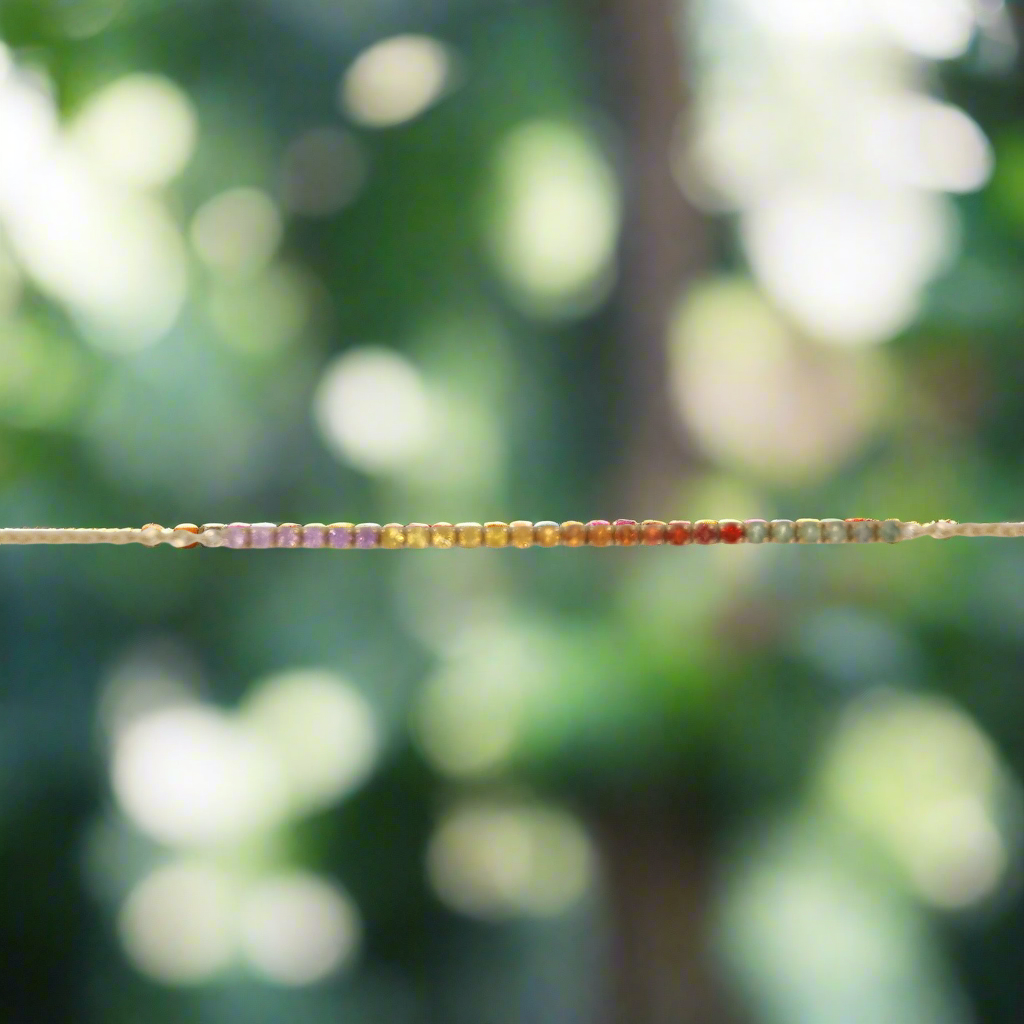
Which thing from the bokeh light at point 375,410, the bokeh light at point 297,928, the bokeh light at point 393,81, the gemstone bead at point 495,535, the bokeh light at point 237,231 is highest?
the bokeh light at point 393,81

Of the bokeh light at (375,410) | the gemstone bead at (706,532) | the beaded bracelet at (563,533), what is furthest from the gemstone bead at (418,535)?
the bokeh light at (375,410)

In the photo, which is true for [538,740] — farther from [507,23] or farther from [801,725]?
[507,23]

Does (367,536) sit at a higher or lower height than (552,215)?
lower

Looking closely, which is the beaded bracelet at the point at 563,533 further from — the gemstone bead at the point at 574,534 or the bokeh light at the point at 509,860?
the bokeh light at the point at 509,860

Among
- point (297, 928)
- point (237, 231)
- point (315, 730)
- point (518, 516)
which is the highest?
point (237, 231)

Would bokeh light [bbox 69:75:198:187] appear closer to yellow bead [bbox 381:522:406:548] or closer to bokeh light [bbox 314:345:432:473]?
bokeh light [bbox 314:345:432:473]

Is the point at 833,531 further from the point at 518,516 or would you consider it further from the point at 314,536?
the point at 518,516

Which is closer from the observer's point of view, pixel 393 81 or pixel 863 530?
pixel 863 530

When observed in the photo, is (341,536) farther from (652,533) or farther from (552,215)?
(552,215)

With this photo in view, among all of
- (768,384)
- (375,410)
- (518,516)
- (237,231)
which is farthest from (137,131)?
(768,384)
